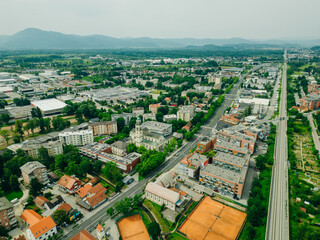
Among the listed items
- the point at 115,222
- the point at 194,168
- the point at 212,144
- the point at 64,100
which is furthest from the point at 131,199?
the point at 64,100

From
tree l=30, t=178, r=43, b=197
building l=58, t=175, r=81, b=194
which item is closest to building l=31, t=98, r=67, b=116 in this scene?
building l=58, t=175, r=81, b=194

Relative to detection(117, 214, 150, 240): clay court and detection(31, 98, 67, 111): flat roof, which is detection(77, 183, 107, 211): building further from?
detection(31, 98, 67, 111): flat roof

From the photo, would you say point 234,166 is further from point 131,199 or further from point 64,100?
point 64,100

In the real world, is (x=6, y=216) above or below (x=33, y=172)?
below

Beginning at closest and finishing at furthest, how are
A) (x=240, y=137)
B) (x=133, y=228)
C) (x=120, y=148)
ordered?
(x=133, y=228)
(x=120, y=148)
(x=240, y=137)

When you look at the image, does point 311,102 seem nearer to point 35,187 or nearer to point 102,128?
point 102,128

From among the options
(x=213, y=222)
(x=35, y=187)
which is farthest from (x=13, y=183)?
(x=213, y=222)

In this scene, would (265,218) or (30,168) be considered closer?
(265,218)
